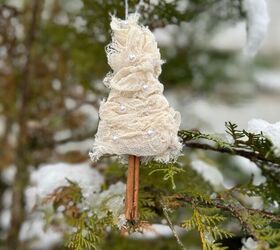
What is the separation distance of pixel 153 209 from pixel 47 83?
0.56 metres

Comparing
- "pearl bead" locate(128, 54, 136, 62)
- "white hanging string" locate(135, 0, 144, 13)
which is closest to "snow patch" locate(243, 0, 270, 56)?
"white hanging string" locate(135, 0, 144, 13)

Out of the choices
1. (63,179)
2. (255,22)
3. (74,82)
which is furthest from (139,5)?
(74,82)

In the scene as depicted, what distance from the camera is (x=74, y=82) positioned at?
1.13 m

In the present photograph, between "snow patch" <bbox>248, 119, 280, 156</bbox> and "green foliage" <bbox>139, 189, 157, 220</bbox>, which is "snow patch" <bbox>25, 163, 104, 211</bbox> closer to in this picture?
"green foliage" <bbox>139, 189, 157, 220</bbox>

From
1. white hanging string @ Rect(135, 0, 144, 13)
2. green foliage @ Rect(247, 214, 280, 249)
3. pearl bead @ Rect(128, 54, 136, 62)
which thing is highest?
white hanging string @ Rect(135, 0, 144, 13)

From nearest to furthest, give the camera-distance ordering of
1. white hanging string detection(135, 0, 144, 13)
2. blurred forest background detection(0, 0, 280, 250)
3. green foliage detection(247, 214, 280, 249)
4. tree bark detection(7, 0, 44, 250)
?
green foliage detection(247, 214, 280, 249) → white hanging string detection(135, 0, 144, 13) → blurred forest background detection(0, 0, 280, 250) → tree bark detection(7, 0, 44, 250)

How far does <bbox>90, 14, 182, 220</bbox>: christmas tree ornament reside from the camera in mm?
541

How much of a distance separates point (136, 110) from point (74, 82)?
606 mm

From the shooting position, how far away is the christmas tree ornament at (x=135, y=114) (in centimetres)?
54

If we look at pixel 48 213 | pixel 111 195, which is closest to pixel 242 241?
pixel 111 195

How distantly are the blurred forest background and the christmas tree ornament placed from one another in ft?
0.48

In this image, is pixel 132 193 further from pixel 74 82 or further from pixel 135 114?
pixel 74 82

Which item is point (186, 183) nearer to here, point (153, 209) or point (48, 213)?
point (153, 209)

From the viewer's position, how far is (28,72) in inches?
40.7
